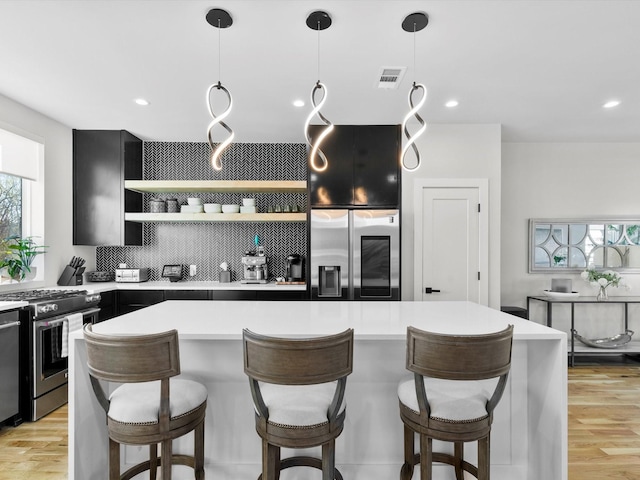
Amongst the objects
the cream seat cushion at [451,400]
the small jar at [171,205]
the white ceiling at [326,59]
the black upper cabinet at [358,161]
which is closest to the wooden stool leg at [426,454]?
the cream seat cushion at [451,400]

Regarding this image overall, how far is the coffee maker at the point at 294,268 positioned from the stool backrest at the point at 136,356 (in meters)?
2.86

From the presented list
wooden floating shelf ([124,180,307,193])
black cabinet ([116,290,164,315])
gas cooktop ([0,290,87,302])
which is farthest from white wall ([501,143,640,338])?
gas cooktop ([0,290,87,302])

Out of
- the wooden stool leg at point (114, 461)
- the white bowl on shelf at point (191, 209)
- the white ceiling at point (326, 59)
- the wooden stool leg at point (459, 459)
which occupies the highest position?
the white ceiling at point (326, 59)

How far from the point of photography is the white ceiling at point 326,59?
213 cm

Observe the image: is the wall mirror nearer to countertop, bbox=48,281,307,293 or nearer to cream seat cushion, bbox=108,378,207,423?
countertop, bbox=48,281,307,293

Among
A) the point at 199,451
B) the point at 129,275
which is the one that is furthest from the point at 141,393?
the point at 129,275

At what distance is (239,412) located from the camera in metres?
2.00

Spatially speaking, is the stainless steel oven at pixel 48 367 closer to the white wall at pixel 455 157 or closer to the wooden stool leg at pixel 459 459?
the wooden stool leg at pixel 459 459

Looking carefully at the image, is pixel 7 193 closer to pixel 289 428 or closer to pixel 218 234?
pixel 218 234

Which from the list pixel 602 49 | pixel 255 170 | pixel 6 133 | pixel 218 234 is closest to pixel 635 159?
pixel 602 49

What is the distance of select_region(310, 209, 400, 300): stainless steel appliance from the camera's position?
159 inches

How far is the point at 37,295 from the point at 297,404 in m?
2.87

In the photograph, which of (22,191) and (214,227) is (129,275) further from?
(22,191)

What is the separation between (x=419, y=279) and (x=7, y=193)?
13.8ft
